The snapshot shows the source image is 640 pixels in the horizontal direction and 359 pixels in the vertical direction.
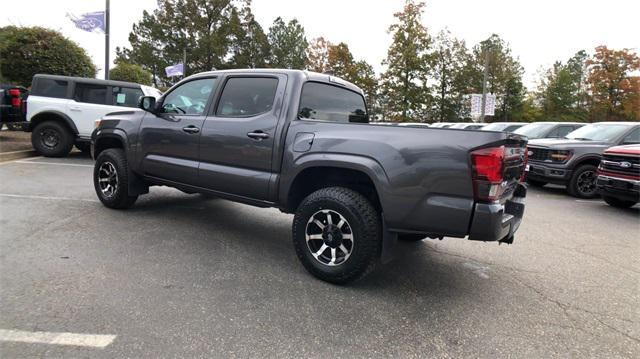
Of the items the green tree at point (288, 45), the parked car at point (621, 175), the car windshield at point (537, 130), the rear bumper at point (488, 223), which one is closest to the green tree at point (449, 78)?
the green tree at point (288, 45)

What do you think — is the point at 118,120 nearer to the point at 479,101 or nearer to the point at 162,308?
the point at 162,308

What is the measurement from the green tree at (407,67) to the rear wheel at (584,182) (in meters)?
23.9

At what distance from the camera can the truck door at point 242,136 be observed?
398 centimetres

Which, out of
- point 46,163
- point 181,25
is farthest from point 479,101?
point 181,25

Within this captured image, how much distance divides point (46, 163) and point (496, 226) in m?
9.92

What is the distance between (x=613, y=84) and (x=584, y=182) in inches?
1345

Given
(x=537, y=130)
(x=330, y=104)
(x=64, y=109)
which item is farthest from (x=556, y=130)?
(x=64, y=109)

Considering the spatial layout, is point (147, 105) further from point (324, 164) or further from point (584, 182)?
point (584, 182)

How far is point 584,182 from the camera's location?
936 centimetres

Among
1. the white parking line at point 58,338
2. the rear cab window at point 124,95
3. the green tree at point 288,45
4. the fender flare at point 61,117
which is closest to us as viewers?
the white parking line at point 58,338

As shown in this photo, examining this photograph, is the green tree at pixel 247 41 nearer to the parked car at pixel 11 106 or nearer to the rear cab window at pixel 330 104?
the parked car at pixel 11 106

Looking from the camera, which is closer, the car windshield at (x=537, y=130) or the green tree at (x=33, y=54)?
the green tree at (x=33, y=54)

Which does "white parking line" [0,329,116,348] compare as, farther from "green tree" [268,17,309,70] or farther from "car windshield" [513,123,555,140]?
"green tree" [268,17,309,70]

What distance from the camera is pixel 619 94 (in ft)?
119
